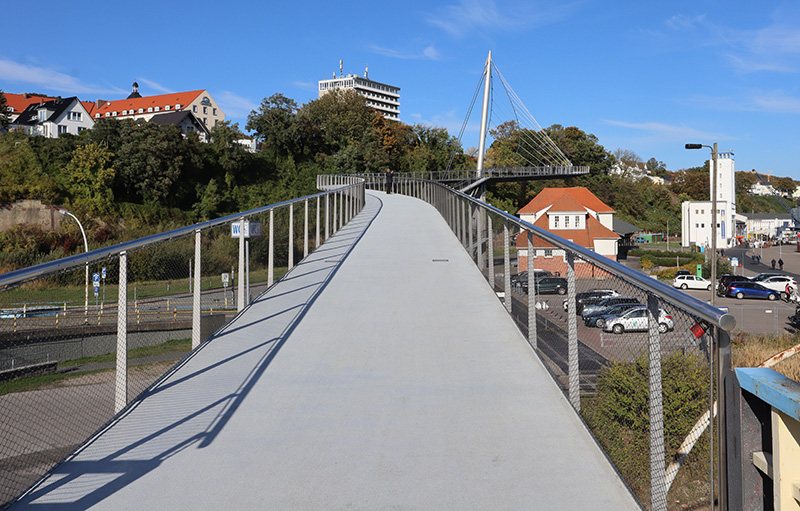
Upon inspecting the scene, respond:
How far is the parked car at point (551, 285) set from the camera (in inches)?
177

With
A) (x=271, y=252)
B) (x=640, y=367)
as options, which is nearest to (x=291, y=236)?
(x=271, y=252)

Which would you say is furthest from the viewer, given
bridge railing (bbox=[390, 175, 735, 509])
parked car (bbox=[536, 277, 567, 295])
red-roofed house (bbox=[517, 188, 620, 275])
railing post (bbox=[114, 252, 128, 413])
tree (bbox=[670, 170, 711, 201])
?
tree (bbox=[670, 170, 711, 201])

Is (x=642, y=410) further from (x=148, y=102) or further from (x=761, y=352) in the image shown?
(x=148, y=102)

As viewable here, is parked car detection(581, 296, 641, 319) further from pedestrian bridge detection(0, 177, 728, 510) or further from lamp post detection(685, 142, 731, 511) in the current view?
lamp post detection(685, 142, 731, 511)

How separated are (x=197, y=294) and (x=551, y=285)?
3.32 metres

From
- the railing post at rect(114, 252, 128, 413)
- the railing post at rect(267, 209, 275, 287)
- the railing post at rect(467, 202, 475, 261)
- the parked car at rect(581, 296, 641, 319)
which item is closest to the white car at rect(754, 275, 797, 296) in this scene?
the railing post at rect(467, 202, 475, 261)

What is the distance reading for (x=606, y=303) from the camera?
12.2 feet

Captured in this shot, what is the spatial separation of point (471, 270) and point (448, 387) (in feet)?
18.4

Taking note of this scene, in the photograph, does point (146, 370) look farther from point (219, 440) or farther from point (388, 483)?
point (388, 483)

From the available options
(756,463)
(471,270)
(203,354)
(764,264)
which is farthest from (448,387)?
(764,264)

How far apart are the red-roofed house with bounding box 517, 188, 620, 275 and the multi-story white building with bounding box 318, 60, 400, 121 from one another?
104190 millimetres

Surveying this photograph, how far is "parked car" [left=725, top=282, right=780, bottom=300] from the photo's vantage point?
4091 cm

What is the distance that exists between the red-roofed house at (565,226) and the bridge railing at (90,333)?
3133 mm

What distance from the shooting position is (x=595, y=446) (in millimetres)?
3766
